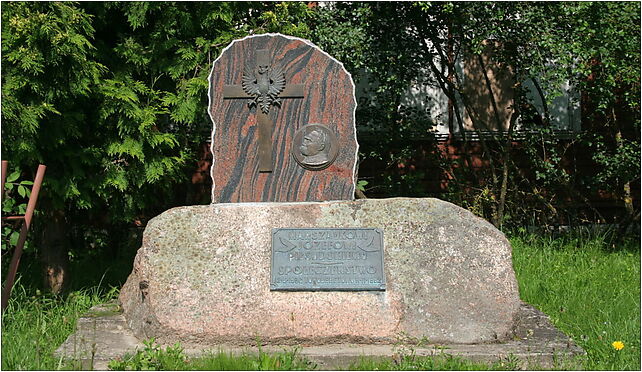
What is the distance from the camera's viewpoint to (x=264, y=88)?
4340 mm

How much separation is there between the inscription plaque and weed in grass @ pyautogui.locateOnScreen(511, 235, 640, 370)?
1.31 m

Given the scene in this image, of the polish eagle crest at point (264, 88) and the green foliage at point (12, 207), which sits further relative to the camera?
the green foliage at point (12, 207)

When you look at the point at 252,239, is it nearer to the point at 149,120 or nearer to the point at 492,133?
the point at 149,120

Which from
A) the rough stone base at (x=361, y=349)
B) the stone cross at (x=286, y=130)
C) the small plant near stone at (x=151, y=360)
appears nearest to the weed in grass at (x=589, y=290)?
the rough stone base at (x=361, y=349)

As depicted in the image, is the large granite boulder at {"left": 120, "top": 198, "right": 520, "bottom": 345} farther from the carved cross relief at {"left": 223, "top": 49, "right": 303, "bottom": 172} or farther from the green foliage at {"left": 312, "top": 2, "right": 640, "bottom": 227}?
the green foliage at {"left": 312, "top": 2, "right": 640, "bottom": 227}

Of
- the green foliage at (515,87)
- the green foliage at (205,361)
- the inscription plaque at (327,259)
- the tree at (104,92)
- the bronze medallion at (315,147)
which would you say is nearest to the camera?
the green foliage at (205,361)

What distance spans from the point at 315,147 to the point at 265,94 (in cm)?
50

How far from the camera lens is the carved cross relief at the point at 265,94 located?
432 cm

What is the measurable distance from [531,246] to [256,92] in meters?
3.65

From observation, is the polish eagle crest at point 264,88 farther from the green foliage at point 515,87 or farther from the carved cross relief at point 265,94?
the green foliage at point 515,87

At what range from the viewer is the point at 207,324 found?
12.2ft

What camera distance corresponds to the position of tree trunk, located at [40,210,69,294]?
567cm

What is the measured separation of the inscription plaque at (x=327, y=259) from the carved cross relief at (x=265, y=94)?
0.62 meters

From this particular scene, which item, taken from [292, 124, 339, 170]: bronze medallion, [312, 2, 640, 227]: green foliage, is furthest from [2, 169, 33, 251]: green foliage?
[312, 2, 640, 227]: green foliage
